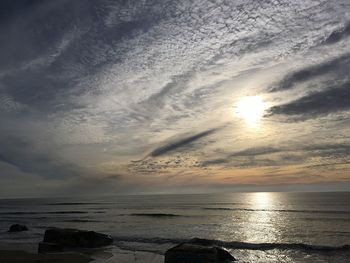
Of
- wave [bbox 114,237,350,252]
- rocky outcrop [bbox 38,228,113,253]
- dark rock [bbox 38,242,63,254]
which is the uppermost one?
rocky outcrop [bbox 38,228,113,253]

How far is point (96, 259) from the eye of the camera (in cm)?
3159

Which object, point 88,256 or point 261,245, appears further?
point 261,245

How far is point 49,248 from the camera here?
121ft

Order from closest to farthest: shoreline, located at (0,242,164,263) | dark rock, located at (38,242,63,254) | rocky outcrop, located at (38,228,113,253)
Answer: shoreline, located at (0,242,164,263) → dark rock, located at (38,242,63,254) → rocky outcrop, located at (38,228,113,253)

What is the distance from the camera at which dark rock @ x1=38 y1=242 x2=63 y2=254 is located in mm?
36062

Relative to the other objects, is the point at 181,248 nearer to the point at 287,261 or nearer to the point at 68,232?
the point at 287,261

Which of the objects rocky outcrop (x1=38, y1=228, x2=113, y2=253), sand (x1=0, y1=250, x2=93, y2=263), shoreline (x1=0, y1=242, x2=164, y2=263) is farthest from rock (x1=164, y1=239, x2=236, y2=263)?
rocky outcrop (x1=38, y1=228, x2=113, y2=253)

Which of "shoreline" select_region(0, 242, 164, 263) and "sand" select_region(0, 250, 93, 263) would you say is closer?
"sand" select_region(0, 250, 93, 263)

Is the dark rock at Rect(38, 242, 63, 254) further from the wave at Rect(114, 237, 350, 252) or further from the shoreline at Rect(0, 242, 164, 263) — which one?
the wave at Rect(114, 237, 350, 252)

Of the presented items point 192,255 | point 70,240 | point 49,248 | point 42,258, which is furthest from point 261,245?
point 42,258

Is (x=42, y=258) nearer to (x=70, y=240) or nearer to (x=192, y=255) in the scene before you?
(x=70, y=240)

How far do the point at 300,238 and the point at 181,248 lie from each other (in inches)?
1028

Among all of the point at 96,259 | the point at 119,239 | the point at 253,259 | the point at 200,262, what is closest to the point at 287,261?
the point at 253,259

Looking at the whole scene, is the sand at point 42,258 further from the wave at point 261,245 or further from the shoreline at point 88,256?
the wave at point 261,245
